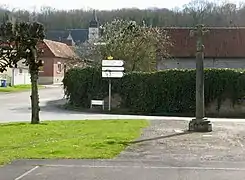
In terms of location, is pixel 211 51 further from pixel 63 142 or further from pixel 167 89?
pixel 63 142

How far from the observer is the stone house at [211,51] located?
186ft

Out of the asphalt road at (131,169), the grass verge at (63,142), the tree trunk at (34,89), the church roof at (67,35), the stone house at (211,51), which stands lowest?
the grass verge at (63,142)

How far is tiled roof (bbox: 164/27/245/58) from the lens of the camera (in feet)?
187

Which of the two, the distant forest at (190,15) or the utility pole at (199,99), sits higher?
the distant forest at (190,15)

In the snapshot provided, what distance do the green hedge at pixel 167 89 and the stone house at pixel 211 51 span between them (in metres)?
18.4

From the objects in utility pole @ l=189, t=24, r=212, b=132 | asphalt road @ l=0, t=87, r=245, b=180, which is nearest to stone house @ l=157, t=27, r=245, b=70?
utility pole @ l=189, t=24, r=212, b=132

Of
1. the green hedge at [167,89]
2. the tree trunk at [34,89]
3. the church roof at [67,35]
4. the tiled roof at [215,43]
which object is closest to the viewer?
the tree trunk at [34,89]

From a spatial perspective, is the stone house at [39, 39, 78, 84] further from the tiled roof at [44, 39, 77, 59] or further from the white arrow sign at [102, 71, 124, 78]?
the white arrow sign at [102, 71, 124, 78]

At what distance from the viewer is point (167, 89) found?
1400 inches

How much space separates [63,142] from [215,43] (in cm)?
4533

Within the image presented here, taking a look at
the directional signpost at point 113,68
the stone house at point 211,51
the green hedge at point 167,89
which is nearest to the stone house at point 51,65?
the stone house at point 211,51

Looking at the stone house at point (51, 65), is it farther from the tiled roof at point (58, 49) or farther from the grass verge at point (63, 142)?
the grass verge at point (63, 142)

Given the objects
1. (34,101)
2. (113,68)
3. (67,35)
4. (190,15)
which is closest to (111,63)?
(113,68)

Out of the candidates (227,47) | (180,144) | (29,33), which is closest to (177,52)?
(227,47)
